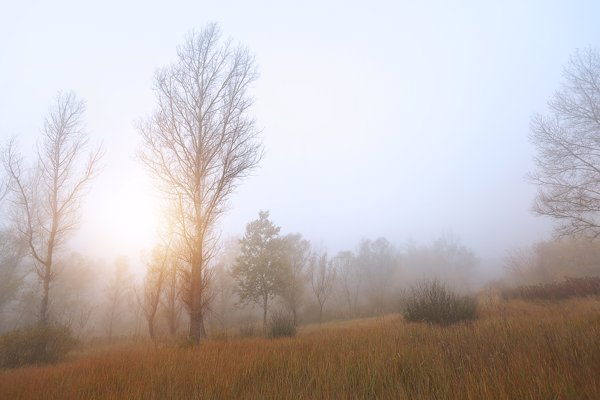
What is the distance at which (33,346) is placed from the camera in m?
7.57

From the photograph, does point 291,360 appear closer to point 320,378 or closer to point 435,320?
point 320,378

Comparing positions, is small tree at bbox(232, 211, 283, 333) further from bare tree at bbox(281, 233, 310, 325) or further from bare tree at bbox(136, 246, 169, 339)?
bare tree at bbox(136, 246, 169, 339)

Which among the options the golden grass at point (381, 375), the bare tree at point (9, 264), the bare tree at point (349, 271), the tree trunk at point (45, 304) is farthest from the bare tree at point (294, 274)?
the bare tree at point (9, 264)

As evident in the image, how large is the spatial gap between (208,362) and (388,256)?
4872 cm

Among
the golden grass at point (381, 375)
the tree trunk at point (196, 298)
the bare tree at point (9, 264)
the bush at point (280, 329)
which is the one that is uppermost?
the bare tree at point (9, 264)

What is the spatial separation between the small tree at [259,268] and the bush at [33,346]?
41.2 ft

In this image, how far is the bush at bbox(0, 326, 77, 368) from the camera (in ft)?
23.2

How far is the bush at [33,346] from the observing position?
7.08m

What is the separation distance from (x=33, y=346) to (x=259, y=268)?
1369 cm

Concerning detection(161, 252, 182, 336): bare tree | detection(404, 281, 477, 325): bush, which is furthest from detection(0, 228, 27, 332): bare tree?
detection(404, 281, 477, 325): bush

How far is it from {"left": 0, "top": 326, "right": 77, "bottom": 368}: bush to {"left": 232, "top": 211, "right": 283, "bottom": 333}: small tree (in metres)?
12.6

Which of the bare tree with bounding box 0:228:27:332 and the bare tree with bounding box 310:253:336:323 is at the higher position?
the bare tree with bounding box 0:228:27:332

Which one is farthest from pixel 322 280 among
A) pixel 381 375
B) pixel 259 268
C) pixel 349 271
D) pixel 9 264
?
pixel 349 271

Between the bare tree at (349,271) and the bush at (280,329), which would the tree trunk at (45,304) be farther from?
the bare tree at (349,271)
